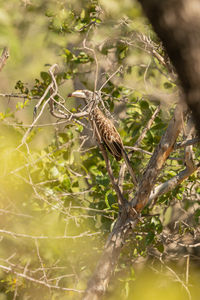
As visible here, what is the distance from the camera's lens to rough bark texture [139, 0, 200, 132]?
64 centimetres

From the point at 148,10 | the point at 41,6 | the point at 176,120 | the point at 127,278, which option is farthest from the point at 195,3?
the point at 41,6

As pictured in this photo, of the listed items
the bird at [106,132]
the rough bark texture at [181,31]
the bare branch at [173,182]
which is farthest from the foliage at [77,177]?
the rough bark texture at [181,31]

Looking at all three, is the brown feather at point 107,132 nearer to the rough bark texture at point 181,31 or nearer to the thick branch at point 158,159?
the thick branch at point 158,159

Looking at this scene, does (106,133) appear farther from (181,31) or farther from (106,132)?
(181,31)

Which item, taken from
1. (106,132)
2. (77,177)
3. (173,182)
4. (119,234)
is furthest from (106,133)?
(77,177)

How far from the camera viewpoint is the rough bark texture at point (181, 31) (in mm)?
637

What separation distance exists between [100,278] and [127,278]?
0.74m

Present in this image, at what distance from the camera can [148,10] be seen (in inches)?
26.0

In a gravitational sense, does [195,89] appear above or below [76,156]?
above

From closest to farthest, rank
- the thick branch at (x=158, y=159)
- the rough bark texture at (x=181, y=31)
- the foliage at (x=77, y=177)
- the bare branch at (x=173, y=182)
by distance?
the rough bark texture at (x=181, y=31) → the thick branch at (x=158, y=159) → the bare branch at (x=173, y=182) → the foliage at (x=77, y=177)

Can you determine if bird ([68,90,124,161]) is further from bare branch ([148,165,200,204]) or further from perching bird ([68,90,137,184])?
bare branch ([148,165,200,204])

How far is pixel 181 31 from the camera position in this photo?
64cm

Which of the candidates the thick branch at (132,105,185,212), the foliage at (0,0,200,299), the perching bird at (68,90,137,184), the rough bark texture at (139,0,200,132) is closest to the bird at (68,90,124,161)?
the perching bird at (68,90,137,184)

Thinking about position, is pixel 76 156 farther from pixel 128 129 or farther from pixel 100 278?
pixel 100 278
